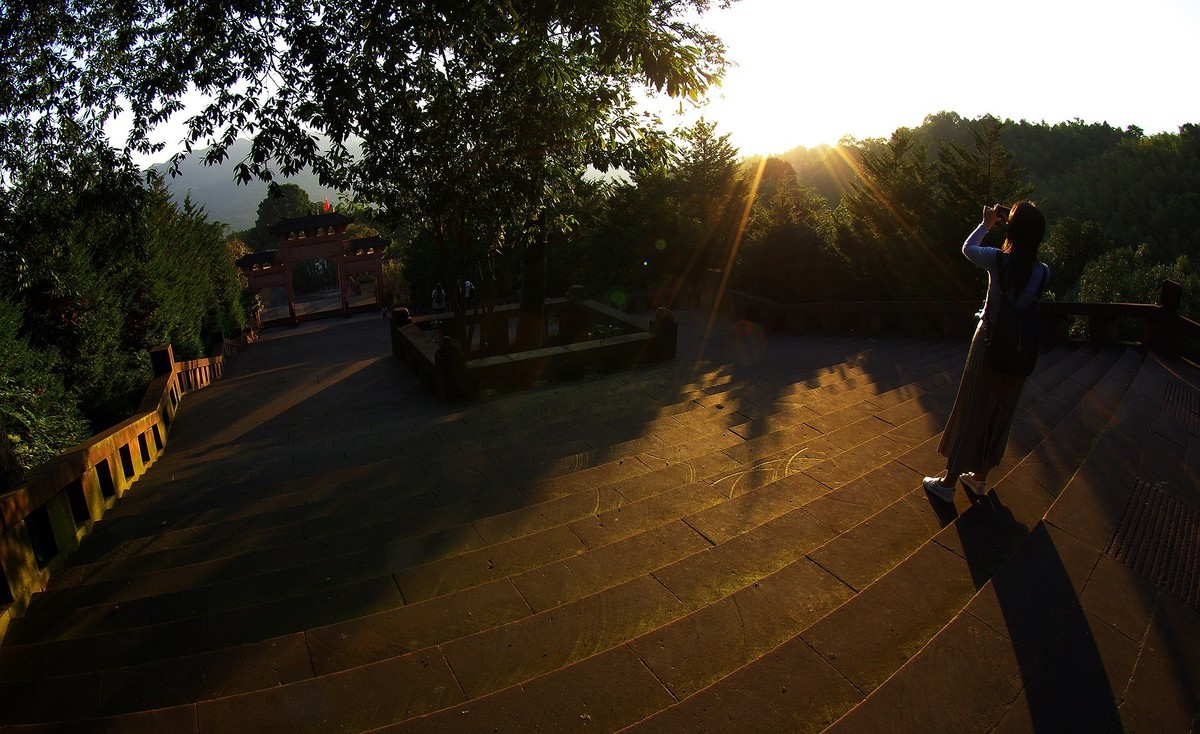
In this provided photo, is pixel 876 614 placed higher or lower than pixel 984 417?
lower

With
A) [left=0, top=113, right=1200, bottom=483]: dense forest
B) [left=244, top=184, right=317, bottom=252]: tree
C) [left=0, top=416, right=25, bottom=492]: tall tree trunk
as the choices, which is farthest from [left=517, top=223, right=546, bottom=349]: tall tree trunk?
[left=244, top=184, right=317, bottom=252]: tree

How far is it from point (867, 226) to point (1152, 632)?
41.6 feet

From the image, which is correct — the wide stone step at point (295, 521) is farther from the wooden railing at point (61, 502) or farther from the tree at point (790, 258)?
the tree at point (790, 258)

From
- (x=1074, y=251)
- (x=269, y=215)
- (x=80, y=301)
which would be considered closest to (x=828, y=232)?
(x=80, y=301)

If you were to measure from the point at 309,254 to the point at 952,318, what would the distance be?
2349 centimetres

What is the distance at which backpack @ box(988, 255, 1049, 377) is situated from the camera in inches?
137

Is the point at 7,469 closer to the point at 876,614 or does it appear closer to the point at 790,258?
the point at 876,614

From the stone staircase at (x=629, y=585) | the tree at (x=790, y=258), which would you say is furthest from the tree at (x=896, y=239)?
the stone staircase at (x=629, y=585)

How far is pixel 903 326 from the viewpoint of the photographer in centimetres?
1220

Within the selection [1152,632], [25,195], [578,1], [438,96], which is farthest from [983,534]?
[25,195]

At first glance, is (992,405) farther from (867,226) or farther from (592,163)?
(867,226)

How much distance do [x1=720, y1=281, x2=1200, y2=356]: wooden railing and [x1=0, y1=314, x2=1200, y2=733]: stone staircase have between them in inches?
91.8

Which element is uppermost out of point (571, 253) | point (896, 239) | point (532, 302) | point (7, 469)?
point (571, 253)

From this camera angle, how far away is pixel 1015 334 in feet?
11.5
